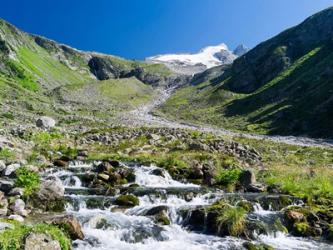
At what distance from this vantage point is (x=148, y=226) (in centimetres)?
2908

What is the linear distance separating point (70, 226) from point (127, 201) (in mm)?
8999

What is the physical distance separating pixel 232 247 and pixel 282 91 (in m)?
143

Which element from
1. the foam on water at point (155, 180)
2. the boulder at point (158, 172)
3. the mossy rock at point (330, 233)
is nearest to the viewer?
the mossy rock at point (330, 233)

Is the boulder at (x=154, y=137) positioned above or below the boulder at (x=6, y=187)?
above

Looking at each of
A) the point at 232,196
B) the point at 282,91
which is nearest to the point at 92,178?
the point at 232,196

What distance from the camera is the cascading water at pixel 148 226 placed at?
1046 inches

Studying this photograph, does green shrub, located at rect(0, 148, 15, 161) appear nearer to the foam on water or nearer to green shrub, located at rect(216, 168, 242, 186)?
the foam on water

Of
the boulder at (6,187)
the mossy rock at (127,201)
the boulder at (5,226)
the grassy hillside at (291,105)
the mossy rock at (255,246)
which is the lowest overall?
the mossy rock at (255,246)

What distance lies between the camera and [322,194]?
124 feet

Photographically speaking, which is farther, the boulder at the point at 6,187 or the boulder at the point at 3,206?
the boulder at the point at 6,187

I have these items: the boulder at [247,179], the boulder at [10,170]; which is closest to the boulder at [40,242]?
the boulder at [10,170]

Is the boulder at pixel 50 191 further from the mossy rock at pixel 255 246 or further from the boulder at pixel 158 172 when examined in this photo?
the boulder at pixel 158 172

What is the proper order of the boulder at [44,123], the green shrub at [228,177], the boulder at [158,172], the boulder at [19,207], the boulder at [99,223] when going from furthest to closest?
the boulder at [44,123], the boulder at [158,172], the green shrub at [228,177], the boulder at [19,207], the boulder at [99,223]

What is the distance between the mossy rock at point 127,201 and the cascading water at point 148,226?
0.45 m
